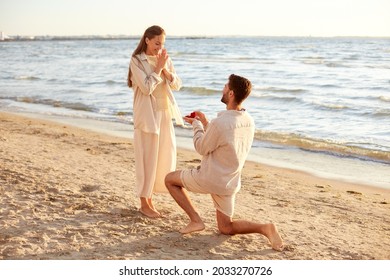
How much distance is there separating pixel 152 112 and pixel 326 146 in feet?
18.4

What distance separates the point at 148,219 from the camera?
5395 millimetres

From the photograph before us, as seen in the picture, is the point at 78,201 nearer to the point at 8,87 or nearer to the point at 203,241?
the point at 203,241

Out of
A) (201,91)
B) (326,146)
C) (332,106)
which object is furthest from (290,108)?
(326,146)

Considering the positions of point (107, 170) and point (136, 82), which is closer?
point (136, 82)

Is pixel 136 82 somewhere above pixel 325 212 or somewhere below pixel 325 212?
above

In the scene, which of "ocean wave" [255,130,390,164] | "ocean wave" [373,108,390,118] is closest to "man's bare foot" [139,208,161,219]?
"ocean wave" [255,130,390,164]

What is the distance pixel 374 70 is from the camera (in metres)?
28.1

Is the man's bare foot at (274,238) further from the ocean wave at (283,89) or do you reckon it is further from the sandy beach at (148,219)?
the ocean wave at (283,89)

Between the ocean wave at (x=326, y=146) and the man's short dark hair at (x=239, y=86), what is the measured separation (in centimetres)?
538

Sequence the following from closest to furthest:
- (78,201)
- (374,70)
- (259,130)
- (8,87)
A: 1. (78,201)
2. (259,130)
3. (8,87)
4. (374,70)

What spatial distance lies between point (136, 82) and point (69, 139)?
204 inches

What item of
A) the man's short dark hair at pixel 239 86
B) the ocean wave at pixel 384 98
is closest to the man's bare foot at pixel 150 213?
the man's short dark hair at pixel 239 86

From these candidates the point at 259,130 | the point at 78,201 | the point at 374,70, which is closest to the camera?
the point at 78,201
